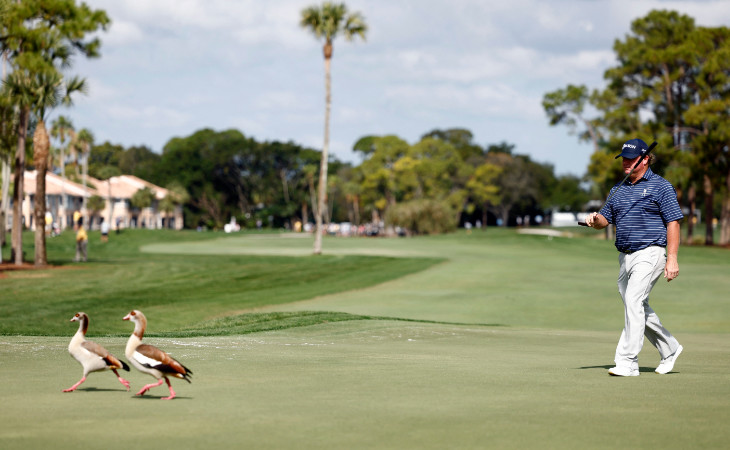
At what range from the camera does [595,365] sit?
11258 mm

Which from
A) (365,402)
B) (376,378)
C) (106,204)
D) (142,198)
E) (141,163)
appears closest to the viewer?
(365,402)

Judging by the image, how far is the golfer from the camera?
32.7ft

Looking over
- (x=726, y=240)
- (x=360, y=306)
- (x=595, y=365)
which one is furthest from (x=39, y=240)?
(x=726, y=240)

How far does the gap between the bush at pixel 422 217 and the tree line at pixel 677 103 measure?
82.2 ft

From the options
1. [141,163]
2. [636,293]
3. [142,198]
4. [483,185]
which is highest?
[141,163]

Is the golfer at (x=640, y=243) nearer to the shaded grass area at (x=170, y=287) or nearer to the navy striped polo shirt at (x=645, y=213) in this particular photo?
the navy striped polo shirt at (x=645, y=213)

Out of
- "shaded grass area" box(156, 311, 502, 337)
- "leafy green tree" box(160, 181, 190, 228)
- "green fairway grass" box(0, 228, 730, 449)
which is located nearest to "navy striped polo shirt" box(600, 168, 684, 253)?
"green fairway grass" box(0, 228, 730, 449)

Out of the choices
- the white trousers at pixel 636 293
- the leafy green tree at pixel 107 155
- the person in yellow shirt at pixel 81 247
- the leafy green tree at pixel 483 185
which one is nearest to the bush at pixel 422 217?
the leafy green tree at pixel 483 185

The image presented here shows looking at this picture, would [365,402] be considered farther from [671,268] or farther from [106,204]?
[106,204]

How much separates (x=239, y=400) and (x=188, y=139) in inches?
5982

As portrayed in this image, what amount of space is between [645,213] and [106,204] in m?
135

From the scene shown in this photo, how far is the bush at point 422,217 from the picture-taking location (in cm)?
10206

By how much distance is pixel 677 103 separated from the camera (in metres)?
73.7

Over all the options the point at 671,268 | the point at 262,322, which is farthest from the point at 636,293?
the point at 262,322
